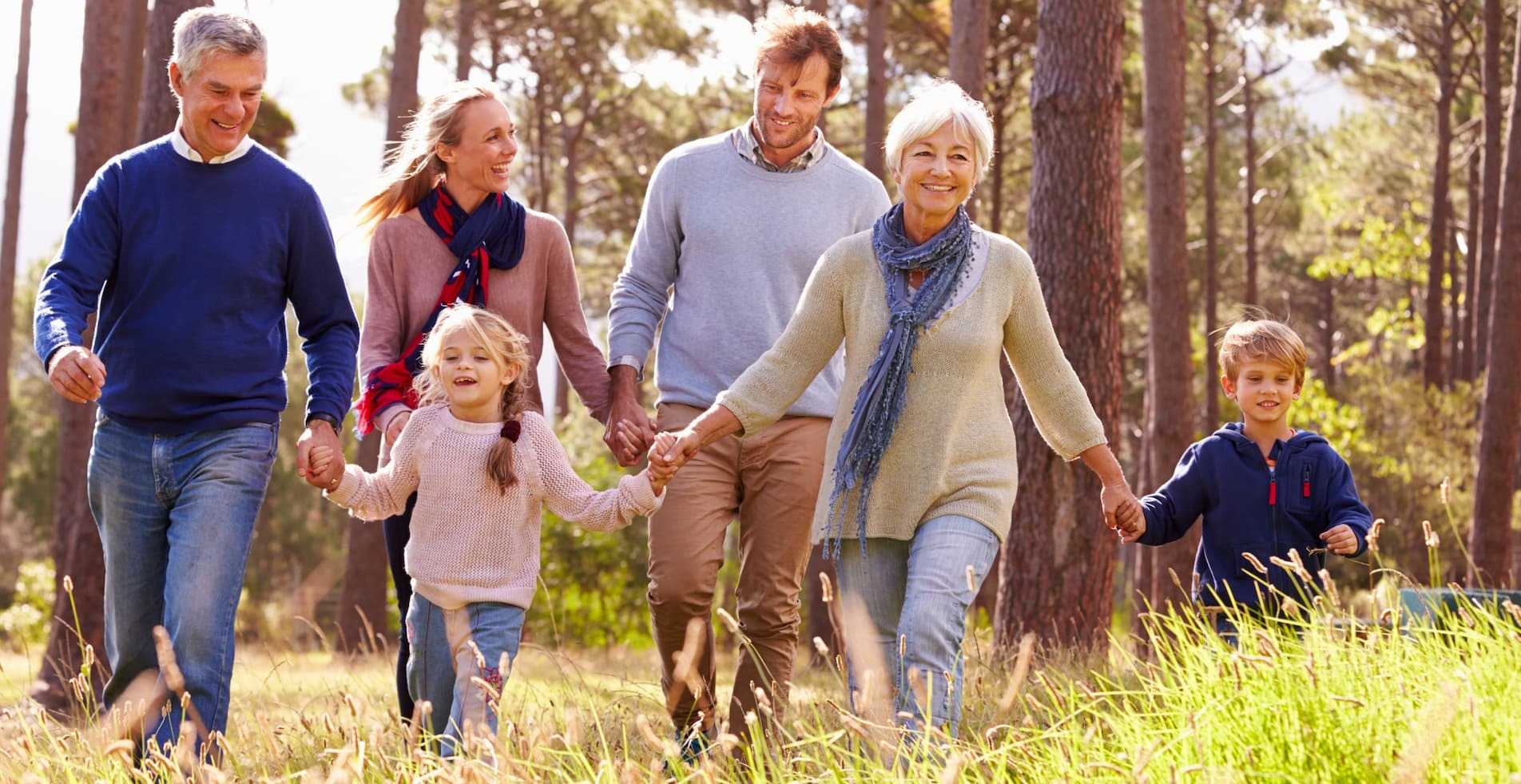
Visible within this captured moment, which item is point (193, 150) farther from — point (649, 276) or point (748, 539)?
point (748, 539)

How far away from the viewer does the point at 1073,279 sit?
334 inches

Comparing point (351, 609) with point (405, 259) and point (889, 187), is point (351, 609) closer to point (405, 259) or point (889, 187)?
point (889, 187)

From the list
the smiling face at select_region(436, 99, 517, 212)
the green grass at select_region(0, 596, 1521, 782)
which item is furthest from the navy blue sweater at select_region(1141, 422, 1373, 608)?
Answer: the smiling face at select_region(436, 99, 517, 212)

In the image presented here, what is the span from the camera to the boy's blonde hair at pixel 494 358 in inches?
176

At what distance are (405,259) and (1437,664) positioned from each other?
319 centimetres

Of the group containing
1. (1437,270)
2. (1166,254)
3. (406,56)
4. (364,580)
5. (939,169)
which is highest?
(406,56)

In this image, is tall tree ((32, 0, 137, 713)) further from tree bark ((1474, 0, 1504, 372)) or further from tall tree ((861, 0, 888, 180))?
tree bark ((1474, 0, 1504, 372))

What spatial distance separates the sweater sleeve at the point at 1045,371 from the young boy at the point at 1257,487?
46 cm

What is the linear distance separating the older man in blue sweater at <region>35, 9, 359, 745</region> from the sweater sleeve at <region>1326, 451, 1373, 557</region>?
302 centimetres

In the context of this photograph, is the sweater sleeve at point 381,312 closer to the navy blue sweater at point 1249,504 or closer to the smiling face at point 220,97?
the smiling face at point 220,97

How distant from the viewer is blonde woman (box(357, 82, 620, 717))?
484 centimetres

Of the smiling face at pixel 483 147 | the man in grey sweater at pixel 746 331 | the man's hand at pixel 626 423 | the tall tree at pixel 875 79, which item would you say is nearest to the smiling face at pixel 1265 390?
the man in grey sweater at pixel 746 331

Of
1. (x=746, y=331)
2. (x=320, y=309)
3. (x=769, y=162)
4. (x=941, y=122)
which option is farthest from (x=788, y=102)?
(x=320, y=309)

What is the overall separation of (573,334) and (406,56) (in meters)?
9.72
